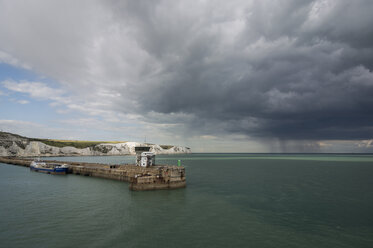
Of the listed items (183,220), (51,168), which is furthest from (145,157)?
(51,168)

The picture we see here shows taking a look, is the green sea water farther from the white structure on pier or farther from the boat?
Result: the boat

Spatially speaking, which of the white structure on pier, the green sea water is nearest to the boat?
the white structure on pier

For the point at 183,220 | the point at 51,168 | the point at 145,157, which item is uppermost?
the point at 145,157

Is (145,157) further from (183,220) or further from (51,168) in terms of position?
(51,168)

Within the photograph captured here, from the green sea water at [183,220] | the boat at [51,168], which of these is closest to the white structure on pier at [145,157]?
the green sea water at [183,220]

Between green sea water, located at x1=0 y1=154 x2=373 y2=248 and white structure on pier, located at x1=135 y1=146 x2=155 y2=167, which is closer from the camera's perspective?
green sea water, located at x1=0 y1=154 x2=373 y2=248

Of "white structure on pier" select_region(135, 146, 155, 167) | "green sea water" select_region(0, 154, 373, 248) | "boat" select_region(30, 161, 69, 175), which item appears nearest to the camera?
"green sea water" select_region(0, 154, 373, 248)

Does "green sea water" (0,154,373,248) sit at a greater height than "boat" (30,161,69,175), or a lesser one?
lesser

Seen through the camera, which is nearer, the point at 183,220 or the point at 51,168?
the point at 183,220

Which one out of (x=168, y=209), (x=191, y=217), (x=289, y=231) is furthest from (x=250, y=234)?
(x=168, y=209)

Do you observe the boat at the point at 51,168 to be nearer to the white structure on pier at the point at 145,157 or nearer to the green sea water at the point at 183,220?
the white structure on pier at the point at 145,157

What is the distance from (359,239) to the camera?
63.9ft

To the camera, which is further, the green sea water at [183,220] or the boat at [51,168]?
the boat at [51,168]

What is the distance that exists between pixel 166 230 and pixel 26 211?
2041cm
